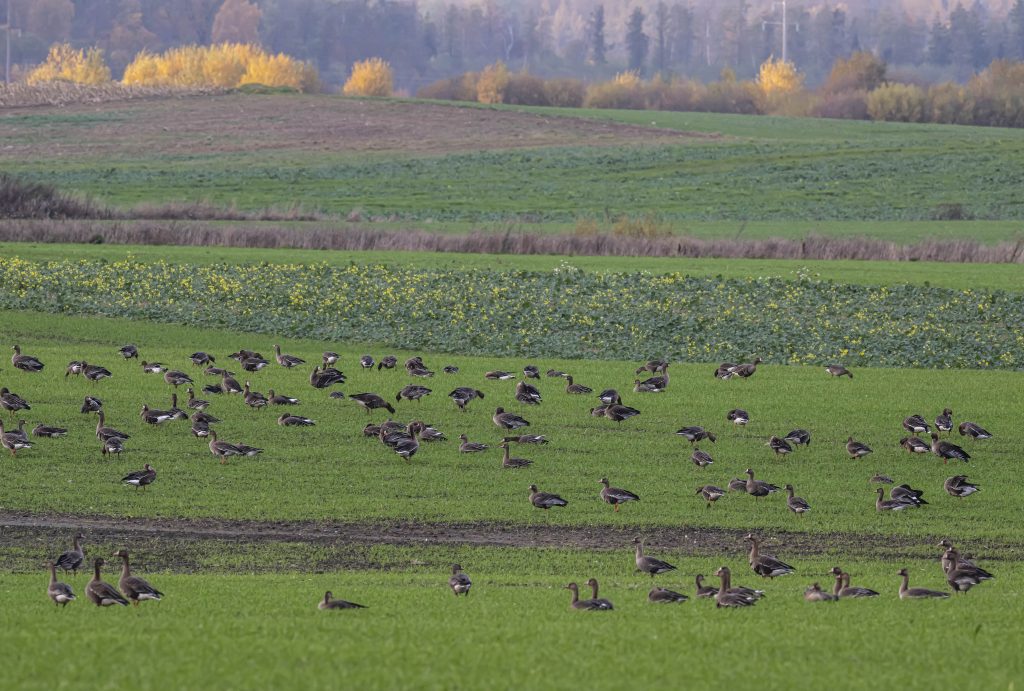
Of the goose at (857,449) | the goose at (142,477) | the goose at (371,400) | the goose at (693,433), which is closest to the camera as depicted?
the goose at (142,477)

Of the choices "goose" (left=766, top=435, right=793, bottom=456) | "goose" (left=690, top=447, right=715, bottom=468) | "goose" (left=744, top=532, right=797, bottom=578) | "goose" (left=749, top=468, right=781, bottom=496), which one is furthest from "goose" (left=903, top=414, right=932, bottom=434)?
"goose" (left=744, top=532, right=797, bottom=578)

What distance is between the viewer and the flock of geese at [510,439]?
1669 cm

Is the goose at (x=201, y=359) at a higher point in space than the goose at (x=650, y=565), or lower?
lower

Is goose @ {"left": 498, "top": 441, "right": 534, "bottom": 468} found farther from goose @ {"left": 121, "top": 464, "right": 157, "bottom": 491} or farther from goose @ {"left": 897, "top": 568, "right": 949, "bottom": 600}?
goose @ {"left": 897, "top": 568, "right": 949, "bottom": 600}

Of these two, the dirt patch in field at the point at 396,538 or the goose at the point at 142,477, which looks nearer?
the dirt patch in field at the point at 396,538

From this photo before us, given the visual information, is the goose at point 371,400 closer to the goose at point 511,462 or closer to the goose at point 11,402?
the goose at point 511,462

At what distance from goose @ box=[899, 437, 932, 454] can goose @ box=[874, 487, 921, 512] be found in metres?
3.69

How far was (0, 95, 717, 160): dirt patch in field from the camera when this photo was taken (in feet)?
393

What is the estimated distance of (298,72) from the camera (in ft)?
628

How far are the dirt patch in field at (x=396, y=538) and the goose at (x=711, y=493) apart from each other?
34.5 inches

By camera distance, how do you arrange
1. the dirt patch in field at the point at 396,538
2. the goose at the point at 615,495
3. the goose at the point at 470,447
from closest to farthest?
the dirt patch in field at the point at 396,538, the goose at the point at 615,495, the goose at the point at 470,447

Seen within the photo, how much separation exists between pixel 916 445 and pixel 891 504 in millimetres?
4237

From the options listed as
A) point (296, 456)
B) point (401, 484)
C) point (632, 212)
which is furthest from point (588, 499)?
point (632, 212)

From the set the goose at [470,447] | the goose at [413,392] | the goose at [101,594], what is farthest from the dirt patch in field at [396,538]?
the goose at [413,392]
